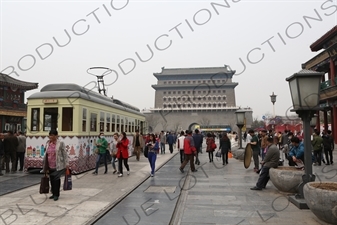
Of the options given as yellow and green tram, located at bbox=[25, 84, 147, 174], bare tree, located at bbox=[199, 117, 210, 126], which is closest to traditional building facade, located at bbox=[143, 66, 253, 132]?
bare tree, located at bbox=[199, 117, 210, 126]

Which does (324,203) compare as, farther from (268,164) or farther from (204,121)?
(204,121)

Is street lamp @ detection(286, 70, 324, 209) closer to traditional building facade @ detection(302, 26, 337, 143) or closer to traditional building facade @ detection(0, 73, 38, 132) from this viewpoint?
traditional building facade @ detection(302, 26, 337, 143)

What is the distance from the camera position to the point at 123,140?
9.95m

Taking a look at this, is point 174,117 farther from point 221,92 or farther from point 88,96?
point 88,96

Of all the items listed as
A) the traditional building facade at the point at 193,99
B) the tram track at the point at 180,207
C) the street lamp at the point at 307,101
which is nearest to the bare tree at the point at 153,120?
the traditional building facade at the point at 193,99

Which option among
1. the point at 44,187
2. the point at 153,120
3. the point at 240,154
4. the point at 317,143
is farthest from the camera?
the point at 153,120

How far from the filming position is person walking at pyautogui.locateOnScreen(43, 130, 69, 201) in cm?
658

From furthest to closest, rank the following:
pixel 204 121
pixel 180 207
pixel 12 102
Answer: pixel 204 121
pixel 12 102
pixel 180 207

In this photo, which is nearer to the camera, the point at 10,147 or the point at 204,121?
the point at 10,147

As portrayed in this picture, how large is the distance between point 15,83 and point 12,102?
1.88 meters

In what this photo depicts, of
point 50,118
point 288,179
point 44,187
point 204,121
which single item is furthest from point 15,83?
point 204,121

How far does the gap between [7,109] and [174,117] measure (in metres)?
50.2

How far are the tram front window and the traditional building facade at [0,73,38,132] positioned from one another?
19.8 m

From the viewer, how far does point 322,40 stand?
76.5 feet
